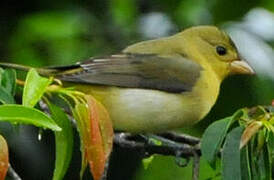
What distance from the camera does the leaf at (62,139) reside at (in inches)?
99.9

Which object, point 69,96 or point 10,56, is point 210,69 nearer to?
point 10,56

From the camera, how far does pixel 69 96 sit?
253cm

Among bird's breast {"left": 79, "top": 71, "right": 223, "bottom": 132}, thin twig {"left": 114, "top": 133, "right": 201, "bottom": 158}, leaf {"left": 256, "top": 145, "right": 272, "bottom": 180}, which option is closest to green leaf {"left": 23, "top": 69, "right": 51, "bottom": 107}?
leaf {"left": 256, "top": 145, "right": 272, "bottom": 180}

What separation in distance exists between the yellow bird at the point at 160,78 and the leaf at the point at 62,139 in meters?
0.88

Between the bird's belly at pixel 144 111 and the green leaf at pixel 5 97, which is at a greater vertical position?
the green leaf at pixel 5 97

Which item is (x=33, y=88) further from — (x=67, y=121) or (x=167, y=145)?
(x=167, y=145)

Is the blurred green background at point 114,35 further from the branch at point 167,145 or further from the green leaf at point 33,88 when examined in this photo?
the green leaf at point 33,88

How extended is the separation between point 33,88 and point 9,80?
14 centimetres

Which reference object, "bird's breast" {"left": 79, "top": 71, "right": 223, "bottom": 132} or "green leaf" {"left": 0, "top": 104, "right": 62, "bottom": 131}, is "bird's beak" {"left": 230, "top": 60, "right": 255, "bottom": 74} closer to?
"bird's breast" {"left": 79, "top": 71, "right": 223, "bottom": 132}

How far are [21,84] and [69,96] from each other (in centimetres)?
30

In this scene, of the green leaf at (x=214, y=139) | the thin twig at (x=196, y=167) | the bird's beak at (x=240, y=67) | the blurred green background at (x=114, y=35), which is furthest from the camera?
the blurred green background at (x=114, y=35)

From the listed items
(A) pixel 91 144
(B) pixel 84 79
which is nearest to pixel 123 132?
(B) pixel 84 79

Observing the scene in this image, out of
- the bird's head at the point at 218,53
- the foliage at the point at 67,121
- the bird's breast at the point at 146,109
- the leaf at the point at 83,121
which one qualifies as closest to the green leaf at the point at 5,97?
the foliage at the point at 67,121

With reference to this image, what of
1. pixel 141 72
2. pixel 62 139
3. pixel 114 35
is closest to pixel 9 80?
pixel 62 139
